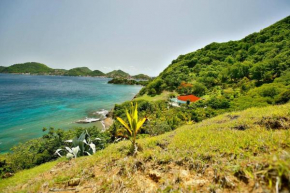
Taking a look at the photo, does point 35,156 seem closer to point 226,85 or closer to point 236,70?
point 226,85

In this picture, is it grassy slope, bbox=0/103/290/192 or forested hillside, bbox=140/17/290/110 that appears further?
forested hillside, bbox=140/17/290/110

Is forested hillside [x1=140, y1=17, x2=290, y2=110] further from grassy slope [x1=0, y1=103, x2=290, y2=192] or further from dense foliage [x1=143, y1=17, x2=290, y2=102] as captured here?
grassy slope [x1=0, y1=103, x2=290, y2=192]

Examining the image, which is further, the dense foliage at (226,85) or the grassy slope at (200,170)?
the dense foliage at (226,85)

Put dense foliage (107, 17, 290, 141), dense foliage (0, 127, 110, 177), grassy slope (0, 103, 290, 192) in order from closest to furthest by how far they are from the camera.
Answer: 1. grassy slope (0, 103, 290, 192)
2. dense foliage (0, 127, 110, 177)
3. dense foliage (107, 17, 290, 141)

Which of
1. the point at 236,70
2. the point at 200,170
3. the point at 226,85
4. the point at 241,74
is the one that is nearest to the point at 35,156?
the point at 200,170

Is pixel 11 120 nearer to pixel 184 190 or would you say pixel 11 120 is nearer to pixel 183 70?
pixel 184 190

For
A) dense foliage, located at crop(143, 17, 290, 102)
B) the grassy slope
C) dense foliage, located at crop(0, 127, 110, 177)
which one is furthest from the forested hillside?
dense foliage, located at crop(0, 127, 110, 177)

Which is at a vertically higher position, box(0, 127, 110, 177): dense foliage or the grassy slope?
the grassy slope

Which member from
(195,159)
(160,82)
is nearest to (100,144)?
(195,159)

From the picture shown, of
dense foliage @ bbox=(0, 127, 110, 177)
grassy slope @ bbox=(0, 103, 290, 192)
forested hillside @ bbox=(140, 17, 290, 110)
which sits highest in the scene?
forested hillside @ bbox=(140, 17, 290, 110)

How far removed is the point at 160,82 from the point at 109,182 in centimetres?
4268

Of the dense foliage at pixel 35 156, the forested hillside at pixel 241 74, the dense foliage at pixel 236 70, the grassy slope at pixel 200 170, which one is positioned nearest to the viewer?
the grassy slope at pixel 200 170

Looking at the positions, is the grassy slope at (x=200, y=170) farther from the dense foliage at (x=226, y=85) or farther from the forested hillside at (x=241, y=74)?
the forested hillside at (x=241, y=74)

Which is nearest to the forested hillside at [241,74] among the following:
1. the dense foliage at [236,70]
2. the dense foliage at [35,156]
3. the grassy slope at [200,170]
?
the dense foliage at [236,70]
